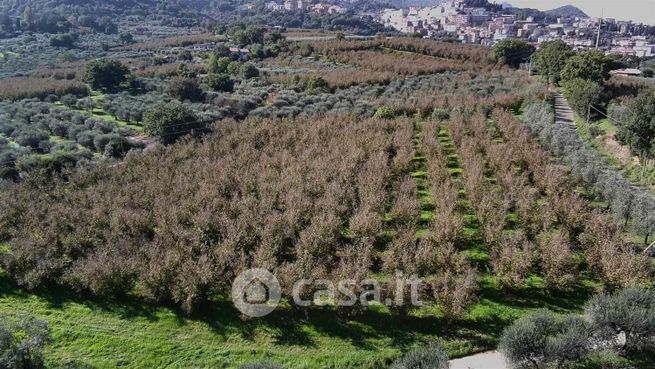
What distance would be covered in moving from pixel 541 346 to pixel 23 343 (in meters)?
14.1

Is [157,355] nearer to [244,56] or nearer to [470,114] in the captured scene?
[470,114]

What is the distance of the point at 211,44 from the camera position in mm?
89188

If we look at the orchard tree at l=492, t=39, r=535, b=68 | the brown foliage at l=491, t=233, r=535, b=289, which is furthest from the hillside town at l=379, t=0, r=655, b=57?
the brown foliage at l=491, t=233, r=535, b=289

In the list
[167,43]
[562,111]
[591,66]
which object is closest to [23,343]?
[562,111]

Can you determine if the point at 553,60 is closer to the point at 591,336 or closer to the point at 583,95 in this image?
the point at 583,95

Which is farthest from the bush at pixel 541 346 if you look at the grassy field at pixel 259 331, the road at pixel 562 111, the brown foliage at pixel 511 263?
the road at pixel 562 111

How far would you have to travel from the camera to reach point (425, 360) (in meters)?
12.4

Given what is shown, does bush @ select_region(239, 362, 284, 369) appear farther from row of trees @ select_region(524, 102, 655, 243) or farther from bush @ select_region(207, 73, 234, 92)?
bush @ select_region(207, 73, 234, 92)

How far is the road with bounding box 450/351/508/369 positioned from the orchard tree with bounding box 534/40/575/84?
42016 mm

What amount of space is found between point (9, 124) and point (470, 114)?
36.7 m

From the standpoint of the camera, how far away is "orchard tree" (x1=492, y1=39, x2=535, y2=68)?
68.0 m

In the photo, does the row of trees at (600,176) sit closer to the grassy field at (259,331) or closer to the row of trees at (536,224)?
the row of trees at (536,224)

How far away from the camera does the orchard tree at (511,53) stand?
68000 millimetres

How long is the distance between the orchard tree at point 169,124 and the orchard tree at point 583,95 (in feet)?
96.8
